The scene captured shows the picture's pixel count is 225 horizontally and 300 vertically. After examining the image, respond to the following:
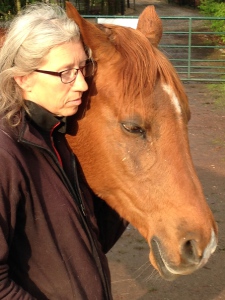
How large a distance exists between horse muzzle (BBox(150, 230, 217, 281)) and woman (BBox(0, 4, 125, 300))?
240mm

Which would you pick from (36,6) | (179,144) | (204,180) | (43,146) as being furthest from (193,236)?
(204,180)

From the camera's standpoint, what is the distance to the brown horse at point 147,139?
198 centimetres

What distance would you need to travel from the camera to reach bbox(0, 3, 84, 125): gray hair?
5.80 feet

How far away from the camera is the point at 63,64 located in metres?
1.81

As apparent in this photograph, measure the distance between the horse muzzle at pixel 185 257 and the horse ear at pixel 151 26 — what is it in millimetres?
915

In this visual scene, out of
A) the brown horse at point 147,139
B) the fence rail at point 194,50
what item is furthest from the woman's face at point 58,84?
the fence rail at point 194,50

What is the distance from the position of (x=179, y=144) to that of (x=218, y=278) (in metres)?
2.71

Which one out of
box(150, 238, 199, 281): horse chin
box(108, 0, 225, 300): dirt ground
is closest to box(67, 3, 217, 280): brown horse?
box(150, 238, 199, 281): horse chin

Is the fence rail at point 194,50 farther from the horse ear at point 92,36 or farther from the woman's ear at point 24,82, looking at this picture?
the woman's ear at point 24,82

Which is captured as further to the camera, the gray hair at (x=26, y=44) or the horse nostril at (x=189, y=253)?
the horse nostril at (x=189, y=253)

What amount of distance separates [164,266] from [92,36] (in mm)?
913

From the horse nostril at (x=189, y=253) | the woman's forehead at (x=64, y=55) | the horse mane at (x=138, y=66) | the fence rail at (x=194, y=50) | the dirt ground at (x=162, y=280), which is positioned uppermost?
the woman's forehead at (x=64, y=55)

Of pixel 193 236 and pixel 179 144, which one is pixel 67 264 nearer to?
pixel 193 236

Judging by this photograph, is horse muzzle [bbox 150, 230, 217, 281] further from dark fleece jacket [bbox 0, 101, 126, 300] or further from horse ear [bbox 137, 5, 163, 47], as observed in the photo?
horse ear [bbox 137, 5, 163, 47]
